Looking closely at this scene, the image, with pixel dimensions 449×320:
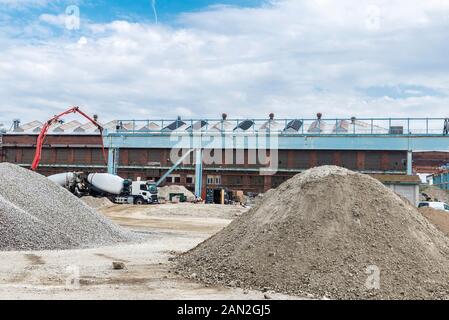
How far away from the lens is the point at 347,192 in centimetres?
1375

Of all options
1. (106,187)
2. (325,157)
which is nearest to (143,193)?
(106,187)

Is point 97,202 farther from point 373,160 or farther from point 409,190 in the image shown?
point 373,160

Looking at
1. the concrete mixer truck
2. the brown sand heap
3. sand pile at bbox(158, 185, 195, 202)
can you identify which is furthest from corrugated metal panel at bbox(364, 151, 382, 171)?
the brown sand heap

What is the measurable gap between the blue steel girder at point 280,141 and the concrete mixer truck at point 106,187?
11325 mm

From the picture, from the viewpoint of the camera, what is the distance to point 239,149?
2288 inches

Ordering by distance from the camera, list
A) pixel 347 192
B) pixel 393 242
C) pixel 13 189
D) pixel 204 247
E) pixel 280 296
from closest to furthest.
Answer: pixel 280 296 → pixel 393 242 → pixel 347 192 → pixel 204 247 → pixel 13 189

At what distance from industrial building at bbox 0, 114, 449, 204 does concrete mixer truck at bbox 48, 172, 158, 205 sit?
34.5ft

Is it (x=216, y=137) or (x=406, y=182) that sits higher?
(x=216, y=137)

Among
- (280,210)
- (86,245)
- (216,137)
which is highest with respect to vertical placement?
(216,137)
